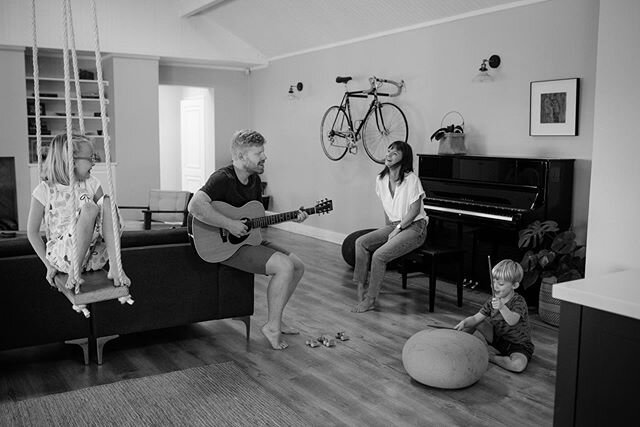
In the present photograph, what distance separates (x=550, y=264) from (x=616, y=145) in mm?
1409

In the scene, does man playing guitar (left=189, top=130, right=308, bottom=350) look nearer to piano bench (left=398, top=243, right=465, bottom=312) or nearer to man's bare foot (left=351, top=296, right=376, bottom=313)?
man's bare foot (left=351, top=296, right=376, bottom=313)

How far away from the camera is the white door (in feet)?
34.8

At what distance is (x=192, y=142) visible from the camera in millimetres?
11008

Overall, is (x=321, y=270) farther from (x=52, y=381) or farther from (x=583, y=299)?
(x=583, y=299)

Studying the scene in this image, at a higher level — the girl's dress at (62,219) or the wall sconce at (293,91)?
the wall sconce at (293,91)

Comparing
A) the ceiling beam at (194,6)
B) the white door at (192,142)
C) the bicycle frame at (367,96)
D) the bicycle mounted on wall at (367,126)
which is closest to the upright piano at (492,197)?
the bicycle mounted on wall at (367,126)

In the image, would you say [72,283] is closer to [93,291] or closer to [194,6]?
[93,291]

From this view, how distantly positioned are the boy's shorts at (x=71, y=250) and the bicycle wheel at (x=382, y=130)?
4.44 meters

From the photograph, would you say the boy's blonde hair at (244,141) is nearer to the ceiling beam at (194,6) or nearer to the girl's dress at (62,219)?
the girl's dress at (62,219)

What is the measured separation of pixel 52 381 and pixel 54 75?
6.40 m

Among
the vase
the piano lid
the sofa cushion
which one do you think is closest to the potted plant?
the vase

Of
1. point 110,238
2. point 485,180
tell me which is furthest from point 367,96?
point 110,238

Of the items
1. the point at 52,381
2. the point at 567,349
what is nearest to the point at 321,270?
the point at 52,381

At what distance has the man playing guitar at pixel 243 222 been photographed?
12.5 ft
